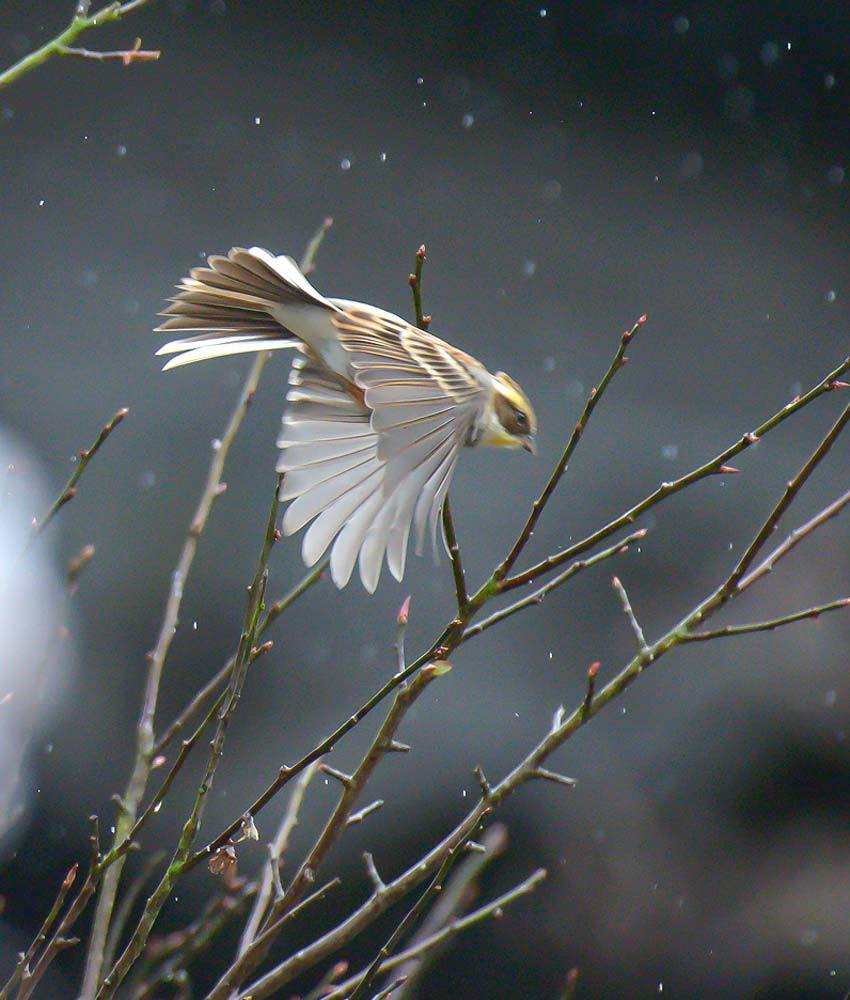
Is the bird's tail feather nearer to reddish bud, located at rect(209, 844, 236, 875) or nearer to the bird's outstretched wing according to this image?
the bird's outstretched wing

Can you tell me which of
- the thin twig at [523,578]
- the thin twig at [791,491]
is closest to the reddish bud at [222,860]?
the thin twig at [523,578]

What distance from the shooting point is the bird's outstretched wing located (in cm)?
100

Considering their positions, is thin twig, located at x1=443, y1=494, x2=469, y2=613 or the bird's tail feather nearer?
thin twig, located at x1=443, y1=494, x2=469, y2=613

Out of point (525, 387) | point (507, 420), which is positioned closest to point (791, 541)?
point (507, 420)

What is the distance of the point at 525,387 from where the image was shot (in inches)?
108

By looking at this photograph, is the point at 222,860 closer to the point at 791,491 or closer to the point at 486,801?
the point at 486,801

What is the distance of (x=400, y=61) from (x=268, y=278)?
178 cm

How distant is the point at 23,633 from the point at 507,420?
Answer: 1077 millimetres

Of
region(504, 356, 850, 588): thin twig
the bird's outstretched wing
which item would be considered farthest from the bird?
region(504, 356, 850, 588): thin twig

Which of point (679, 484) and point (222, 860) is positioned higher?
point (679, 484)

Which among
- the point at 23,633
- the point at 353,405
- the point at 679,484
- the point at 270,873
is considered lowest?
the point at 270,873

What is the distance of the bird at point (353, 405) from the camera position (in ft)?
3.29

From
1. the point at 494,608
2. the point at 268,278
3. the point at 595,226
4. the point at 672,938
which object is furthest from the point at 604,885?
the point at 268,278

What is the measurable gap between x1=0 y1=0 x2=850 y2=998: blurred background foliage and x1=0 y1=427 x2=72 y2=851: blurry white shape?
36mm
